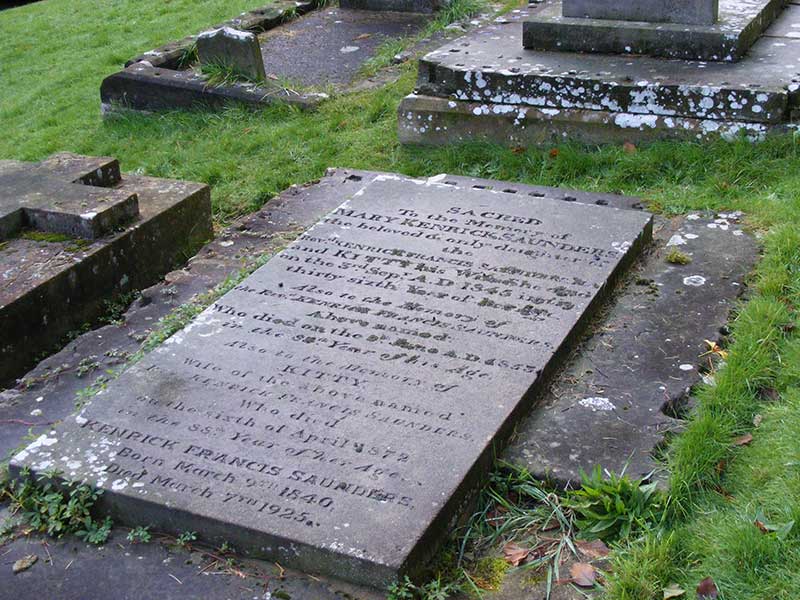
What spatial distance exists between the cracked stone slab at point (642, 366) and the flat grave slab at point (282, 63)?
3722mm

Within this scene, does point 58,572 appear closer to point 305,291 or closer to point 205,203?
point 305,291

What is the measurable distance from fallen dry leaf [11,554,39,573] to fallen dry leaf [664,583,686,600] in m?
1.86

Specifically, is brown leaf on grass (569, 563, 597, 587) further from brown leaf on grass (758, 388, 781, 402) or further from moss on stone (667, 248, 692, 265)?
moss on stone (667, 248, 692, 265)

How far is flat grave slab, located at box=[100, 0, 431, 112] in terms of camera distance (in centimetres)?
780

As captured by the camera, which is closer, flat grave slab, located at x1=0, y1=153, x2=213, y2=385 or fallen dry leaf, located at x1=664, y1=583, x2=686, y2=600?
fallen dry leaf, located at x1=664, y1=583, x2=686, y2=600

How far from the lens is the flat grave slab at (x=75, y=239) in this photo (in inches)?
180

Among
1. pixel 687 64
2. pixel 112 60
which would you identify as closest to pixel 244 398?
pixel 687 64

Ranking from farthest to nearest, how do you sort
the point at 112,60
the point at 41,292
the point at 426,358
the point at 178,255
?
the point at 112,60, the point at 178,255, the point at 41,292, the point at 426,358

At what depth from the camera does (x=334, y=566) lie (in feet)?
9.60

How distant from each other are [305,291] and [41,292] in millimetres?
1237

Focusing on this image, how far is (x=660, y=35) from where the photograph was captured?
20.7 feet

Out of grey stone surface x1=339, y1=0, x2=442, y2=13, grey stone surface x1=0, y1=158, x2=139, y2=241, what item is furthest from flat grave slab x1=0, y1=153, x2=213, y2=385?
grey stone surface x1=339, y1=0, x2=442, y2=13

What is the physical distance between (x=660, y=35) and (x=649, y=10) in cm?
25

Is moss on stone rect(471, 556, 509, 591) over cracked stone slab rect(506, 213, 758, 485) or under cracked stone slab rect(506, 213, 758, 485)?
under
